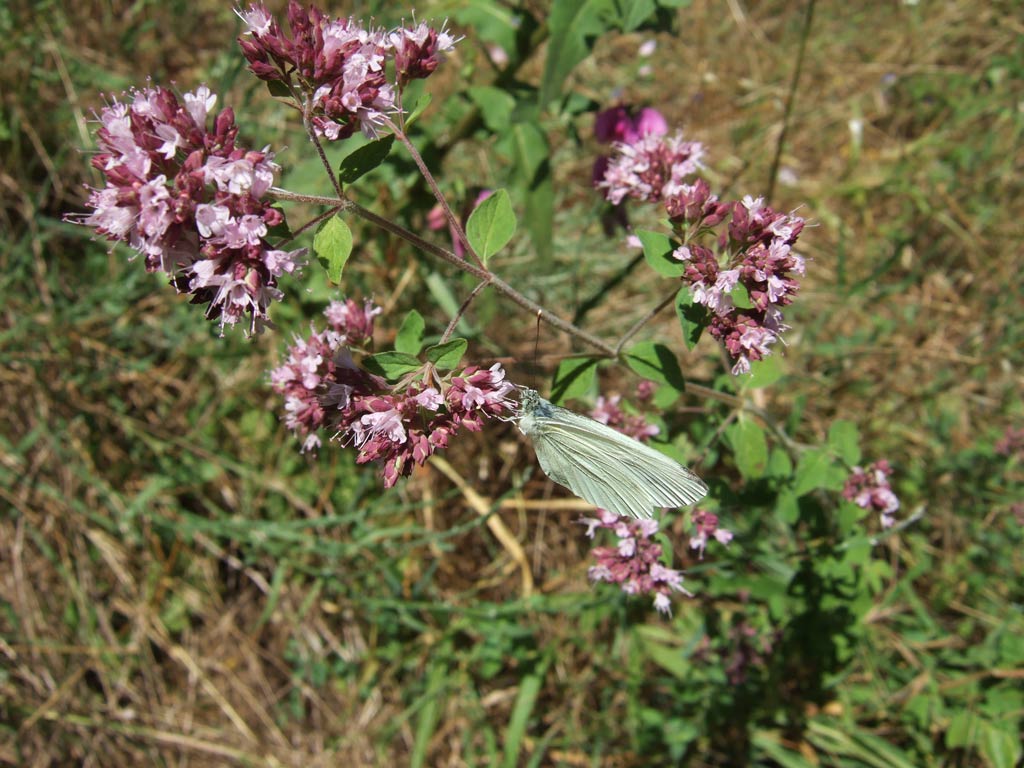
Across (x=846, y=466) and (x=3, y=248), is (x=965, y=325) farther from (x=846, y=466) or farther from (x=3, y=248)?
(x=3, y=248)

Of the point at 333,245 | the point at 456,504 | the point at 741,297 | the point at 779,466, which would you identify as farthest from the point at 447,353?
the point at 456,504

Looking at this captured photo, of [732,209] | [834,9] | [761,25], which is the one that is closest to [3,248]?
[732,209]

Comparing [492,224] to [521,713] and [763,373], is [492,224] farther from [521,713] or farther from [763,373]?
[521,713]

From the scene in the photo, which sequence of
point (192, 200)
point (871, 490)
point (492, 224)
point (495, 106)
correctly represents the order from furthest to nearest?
point (495, 106) < point (871, 490) < point (492, 224) < point (192, 200)

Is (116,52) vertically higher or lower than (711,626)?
higher

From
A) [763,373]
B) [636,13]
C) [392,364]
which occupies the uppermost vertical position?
[636,13]

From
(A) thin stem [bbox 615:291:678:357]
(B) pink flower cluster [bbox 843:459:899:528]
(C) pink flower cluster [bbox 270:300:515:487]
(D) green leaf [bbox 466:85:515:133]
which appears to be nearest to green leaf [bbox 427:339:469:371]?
(C) pink flower cluster [bbox 270:300:515:487]

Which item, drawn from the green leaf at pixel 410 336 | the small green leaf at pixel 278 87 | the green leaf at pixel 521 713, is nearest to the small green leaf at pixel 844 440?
the green leaf at pixel 410 336
